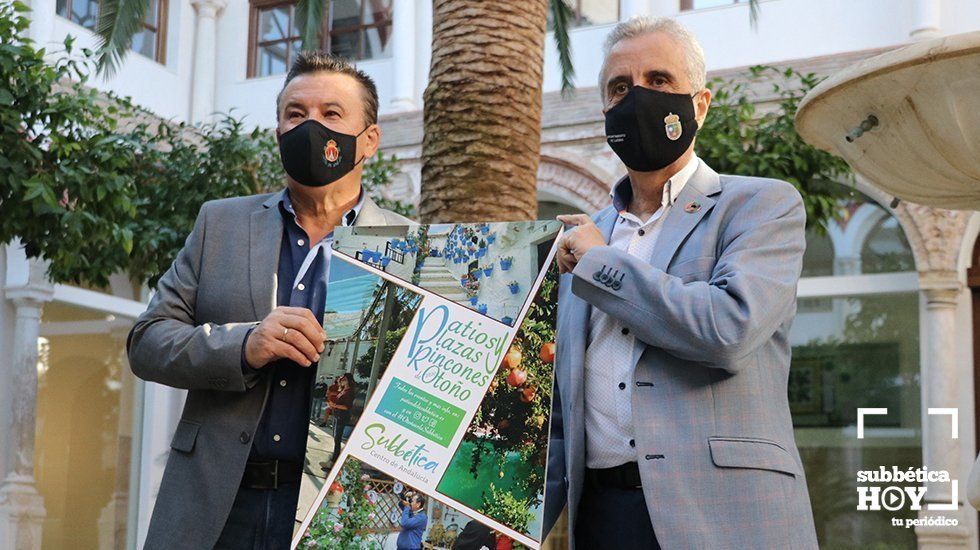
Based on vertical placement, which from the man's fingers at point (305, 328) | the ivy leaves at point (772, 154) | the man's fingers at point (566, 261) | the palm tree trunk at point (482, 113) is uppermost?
the ivy leaves at point (772, 154)

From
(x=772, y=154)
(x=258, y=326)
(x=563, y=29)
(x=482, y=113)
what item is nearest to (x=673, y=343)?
(x=258, y=326)

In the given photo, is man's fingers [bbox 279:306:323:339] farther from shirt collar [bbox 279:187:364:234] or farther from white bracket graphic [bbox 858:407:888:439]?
white bracket graphic [bbox 858:407:888:439]

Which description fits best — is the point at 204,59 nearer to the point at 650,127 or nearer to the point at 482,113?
the point at 482,113

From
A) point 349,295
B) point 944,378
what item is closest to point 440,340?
point 349,295

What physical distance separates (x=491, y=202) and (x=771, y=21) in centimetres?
858

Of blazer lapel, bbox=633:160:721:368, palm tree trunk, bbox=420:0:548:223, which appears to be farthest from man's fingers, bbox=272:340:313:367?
palm tree trunk, bbox=420:0:548:223

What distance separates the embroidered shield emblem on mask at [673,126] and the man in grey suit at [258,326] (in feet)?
2.22

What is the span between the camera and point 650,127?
2510 millimetres

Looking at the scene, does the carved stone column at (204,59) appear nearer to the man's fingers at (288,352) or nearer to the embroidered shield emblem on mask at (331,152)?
the embroidered shield emblem on mask at (331,152)

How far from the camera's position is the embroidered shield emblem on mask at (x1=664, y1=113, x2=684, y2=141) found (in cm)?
252

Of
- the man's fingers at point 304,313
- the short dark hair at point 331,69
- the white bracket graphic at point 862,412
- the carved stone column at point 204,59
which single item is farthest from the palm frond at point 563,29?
the man's fingers at point 304,313

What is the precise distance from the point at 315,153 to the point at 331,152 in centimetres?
4

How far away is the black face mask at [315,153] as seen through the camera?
264 cm

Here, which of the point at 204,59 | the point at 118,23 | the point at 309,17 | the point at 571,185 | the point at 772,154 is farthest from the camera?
the point at 204,59
